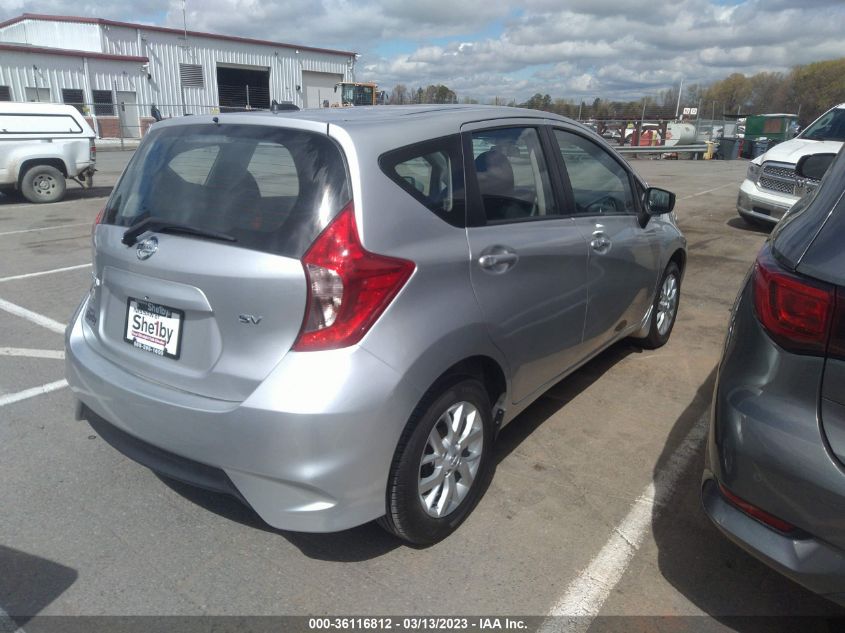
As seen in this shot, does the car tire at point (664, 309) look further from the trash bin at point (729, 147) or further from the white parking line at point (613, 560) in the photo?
the trash bin at point (729, 147)

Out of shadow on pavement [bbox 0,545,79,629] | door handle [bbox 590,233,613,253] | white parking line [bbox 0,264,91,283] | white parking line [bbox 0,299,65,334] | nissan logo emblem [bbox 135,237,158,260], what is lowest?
shadow on pavement [bbox 0,545,79,629]

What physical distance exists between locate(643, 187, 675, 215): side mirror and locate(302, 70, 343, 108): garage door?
41.5m

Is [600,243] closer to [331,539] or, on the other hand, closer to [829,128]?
[331,539]

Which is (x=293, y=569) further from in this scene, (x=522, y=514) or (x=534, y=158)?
(x=534, y=158)

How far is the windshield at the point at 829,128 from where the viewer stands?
32.1ft

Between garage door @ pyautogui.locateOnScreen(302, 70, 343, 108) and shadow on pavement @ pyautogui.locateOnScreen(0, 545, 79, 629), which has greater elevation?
garage door @ pyautogui.locateOnScreen(302, 70, 343, 108)

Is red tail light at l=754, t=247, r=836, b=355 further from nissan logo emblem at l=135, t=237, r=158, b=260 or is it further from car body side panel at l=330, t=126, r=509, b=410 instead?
nissan logo emblem at l=135, t=237, r=158, b=260

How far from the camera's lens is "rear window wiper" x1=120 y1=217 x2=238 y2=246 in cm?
242

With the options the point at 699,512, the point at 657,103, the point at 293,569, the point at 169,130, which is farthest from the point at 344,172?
the point at 657,103

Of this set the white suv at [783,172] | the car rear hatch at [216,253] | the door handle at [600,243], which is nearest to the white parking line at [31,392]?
the car rear hatch at [216,253]

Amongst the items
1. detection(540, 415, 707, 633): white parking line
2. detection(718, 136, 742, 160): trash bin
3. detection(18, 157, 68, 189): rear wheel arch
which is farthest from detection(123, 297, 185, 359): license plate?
detection(718, 136, 742, 160): trash bin

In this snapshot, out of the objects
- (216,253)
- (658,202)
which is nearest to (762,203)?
(658,202)

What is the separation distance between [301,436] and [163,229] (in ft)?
3.47

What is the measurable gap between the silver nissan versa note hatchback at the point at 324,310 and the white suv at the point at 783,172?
7.69 m
